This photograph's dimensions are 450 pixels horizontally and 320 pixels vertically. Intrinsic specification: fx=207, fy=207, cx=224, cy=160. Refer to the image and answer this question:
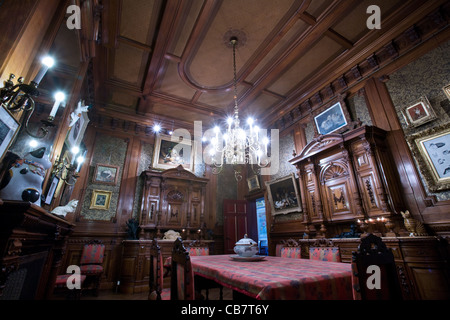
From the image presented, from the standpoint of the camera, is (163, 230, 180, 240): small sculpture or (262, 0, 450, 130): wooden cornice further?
(163, 230, 180, 240): small sculpture

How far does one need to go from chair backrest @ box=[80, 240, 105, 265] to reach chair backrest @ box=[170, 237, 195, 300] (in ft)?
13.6

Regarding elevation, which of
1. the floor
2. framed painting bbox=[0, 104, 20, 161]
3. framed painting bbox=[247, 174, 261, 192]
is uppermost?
framed painting bbox=[247, 174, 261, 192]

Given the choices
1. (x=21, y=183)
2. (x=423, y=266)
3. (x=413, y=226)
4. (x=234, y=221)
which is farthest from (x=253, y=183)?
(x=21, y=183)

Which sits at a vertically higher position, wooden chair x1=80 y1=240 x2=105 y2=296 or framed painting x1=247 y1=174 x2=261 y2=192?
framed painting x1=247 y1=174 x2=261 y2=192

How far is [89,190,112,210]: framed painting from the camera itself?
554cm

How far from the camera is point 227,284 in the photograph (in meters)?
1.44

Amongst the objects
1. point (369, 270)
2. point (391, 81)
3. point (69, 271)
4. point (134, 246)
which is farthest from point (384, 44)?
point (69, 271)

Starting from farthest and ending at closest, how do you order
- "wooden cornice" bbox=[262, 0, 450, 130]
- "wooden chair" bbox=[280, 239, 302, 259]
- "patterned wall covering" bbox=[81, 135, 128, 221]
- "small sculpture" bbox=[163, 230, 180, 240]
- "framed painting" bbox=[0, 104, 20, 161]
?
"small sculpture" bbox=[163, 230, 180, 240]
"patterned wall covering" bbox=[81, 135, 128, 221]
"wooden cornice" bbox=[262, 0, 450, 130]
"wooden chair" bbox=[280, 239, 302, 259]
"framed painting" bbox=[0, 104, 20, 161]

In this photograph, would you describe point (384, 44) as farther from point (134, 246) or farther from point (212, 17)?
point (134, 246)

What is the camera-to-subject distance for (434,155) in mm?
3268

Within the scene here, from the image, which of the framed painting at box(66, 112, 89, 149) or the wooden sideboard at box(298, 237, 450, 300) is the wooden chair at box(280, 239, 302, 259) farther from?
the framed painting at box(66, 112, 89, 149)

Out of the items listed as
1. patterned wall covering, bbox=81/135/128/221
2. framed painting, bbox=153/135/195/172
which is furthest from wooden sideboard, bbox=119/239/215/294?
framed painting, bbox=153/135/195/172

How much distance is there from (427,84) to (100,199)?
24.7ft
